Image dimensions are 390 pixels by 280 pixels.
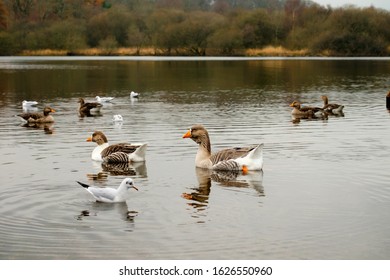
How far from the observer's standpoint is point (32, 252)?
10.6 meters

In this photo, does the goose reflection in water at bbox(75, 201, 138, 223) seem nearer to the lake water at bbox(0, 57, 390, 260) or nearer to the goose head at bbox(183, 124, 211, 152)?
the lake water at bbox(0, 57, 390, 260)

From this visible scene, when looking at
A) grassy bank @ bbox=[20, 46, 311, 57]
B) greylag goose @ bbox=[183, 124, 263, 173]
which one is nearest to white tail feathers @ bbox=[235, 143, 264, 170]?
greylag goose @ bbox=[183, 124, 263, 173]

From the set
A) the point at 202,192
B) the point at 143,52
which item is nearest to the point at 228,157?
the point at 202,192

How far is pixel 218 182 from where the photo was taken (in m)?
15.8

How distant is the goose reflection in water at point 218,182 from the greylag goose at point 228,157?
147 millimetres

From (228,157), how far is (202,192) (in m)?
2.46

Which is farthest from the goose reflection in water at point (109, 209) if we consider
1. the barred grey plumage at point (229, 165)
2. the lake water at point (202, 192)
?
the barred grey plumage at point (229, 165)

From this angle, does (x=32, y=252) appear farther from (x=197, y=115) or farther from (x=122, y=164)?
(x=197, y=115)

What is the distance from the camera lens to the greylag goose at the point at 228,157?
16.7 metres

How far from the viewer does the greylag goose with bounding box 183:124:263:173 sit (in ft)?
54.6

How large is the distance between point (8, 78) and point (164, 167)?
143ft

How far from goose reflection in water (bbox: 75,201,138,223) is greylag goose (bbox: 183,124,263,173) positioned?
389 centimetres

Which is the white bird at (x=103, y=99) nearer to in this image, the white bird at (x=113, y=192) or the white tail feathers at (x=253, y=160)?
the white tail feathers at (x=253, y=160)
